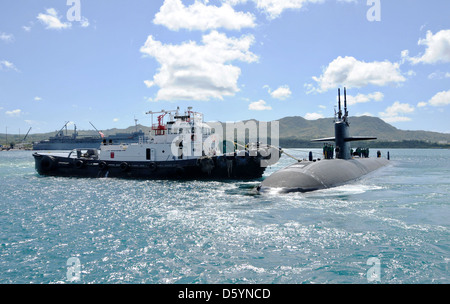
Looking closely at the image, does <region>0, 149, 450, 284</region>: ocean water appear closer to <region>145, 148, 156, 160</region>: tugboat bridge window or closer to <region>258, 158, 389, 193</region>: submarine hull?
<region>258, 158, 389, 193</region>: submarine hull

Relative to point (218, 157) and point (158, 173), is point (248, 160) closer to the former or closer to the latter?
point (218, 157)

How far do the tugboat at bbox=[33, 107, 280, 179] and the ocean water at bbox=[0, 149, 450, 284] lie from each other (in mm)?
12531

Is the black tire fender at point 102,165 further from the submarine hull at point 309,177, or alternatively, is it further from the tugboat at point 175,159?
the submarine hull at point 309,177

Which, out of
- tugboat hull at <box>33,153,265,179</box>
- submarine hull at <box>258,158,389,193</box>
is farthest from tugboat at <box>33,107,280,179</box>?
submarine hull at <box>258,158,389,193</box>

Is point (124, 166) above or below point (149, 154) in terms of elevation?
below

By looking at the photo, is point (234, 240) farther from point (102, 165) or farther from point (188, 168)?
point (102, 165)

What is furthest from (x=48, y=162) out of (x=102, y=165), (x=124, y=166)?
(x=124, y=166)

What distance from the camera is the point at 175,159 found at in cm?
3388

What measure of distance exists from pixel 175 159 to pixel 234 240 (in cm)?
2367

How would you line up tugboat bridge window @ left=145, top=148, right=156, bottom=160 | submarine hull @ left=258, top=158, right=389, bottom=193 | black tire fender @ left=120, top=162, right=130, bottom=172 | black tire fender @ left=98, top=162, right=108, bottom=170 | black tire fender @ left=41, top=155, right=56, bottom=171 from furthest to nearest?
black tire fender @ left=41, top=155, right=56, bottom=171 < black tire fender @ left=98, top=162, right=108, bottom=170 < tugboat bridge window @ left=145, top=148, right=156, bottom=160 < black tire fender @ left=120, top=162, right=130, bottom=172 < submarine hull @ left=258, top=158, right=389, bottom=193

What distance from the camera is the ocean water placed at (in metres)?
8.43

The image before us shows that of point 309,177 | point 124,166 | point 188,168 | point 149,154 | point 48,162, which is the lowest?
point 309,177

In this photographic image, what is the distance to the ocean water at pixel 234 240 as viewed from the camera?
27.7 feet
